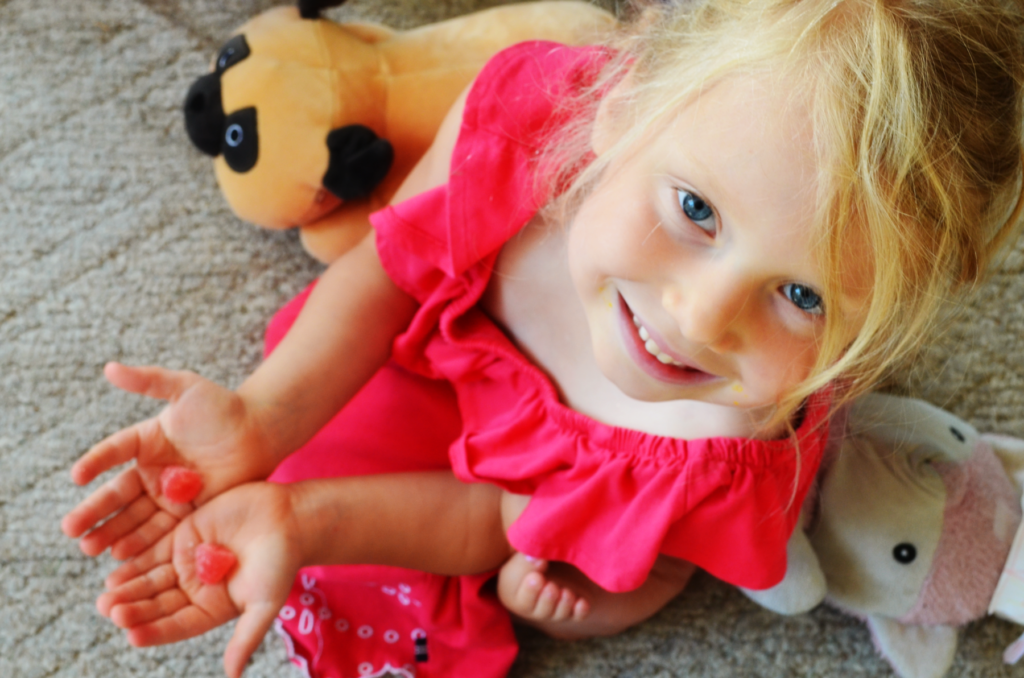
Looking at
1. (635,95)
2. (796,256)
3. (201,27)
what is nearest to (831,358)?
(796,256)

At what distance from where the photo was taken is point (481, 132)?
2.19 feet

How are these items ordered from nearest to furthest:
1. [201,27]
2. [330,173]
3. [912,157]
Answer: [912,157]
[330,173]
[201,27]

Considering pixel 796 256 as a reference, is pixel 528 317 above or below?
below

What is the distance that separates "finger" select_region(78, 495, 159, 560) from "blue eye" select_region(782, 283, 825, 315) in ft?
1.62

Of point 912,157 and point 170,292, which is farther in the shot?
point 170,292

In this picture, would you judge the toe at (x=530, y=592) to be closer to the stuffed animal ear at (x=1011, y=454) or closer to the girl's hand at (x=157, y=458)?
the girl's hand at (x=157, y=458)

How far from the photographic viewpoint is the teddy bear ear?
79 centimetres

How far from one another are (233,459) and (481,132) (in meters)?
0.32

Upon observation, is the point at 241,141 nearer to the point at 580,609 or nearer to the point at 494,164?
the point at 494,164

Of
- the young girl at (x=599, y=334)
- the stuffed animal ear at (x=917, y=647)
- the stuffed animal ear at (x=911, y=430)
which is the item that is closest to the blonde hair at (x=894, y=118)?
the young girl at (x=599, y=334)

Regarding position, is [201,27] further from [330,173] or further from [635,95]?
[635,95]

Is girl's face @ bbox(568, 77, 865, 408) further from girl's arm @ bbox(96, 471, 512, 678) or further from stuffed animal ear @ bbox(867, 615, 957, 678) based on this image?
stuffed animal ear @ bbox(867, 615, 957, 678)

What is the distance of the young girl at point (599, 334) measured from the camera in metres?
0.45

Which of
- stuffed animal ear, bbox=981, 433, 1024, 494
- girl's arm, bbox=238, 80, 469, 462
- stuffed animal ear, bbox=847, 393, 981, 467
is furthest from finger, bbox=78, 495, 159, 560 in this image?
stuffed animal ear, bbox=981, 433, 1024, 494
